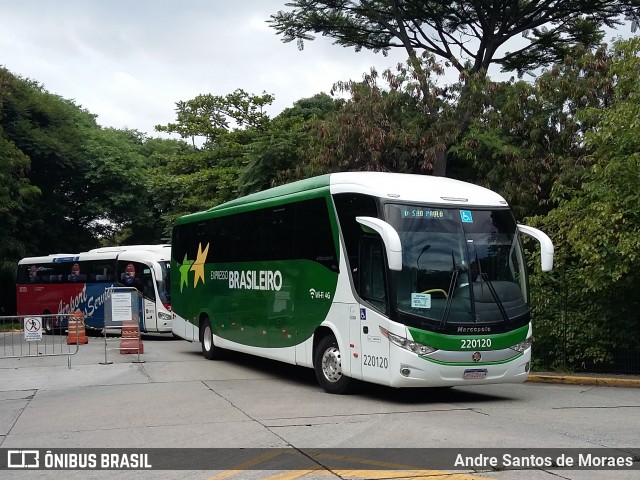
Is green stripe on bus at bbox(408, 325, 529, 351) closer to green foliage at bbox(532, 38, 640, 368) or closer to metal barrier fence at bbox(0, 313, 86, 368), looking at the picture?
green foliage at bbox(532, 38, 640, 368)

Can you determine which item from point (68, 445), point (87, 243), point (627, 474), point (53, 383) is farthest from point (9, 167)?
point (627, 474)

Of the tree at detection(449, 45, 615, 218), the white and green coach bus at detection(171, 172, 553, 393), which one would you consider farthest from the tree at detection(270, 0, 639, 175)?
the white and green coach bus at detection(171, 172, 553, 393)

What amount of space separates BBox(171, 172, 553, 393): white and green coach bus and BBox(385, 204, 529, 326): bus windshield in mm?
17

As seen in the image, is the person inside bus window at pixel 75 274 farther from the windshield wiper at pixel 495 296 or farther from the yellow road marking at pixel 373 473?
the yellow road marking at pixel 373 473

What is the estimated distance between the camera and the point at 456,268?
12.0m

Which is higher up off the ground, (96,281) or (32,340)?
(96,281)

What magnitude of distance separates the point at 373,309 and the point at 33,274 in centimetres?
2512

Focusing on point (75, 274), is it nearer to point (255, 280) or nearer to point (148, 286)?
point (148, 286)

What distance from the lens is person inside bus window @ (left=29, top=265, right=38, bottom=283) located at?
33647 millimetres

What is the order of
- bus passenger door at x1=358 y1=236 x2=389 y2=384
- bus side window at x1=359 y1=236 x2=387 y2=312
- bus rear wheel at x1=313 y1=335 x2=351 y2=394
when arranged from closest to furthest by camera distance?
bus passenger door at x1=358 y1=236 x2=389 y2=384 → bus side window at x1=359 y1=236 x2=387 y2=312 → bus rear wheel at x1=313 y1=335 x2=351 y2=394

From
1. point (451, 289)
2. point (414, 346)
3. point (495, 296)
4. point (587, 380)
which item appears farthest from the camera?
point (587, 380)

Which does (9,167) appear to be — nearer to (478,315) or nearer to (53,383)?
(53,383)

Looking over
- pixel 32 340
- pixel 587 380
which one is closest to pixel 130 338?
pixel 32 340

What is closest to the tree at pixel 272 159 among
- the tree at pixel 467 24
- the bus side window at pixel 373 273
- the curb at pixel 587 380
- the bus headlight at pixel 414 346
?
A: the tree at pixel 467 24
